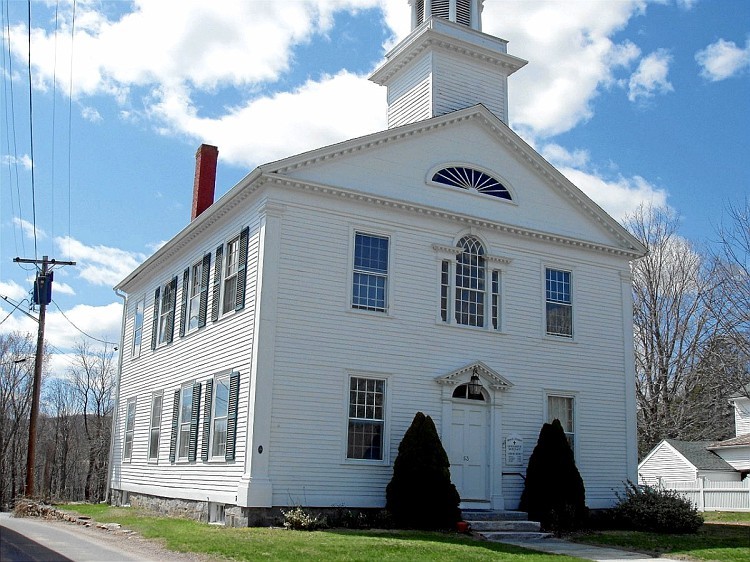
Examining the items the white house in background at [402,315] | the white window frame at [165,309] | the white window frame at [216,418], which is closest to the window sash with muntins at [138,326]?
the white window frame at [165,309]

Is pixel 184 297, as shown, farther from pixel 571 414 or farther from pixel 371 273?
pixel 571 414

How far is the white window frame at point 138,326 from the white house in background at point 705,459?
78.2 ft

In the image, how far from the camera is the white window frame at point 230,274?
67.9 feet

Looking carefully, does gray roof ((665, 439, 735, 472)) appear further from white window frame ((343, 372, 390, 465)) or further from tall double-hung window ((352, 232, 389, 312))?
tall double-hung window ((352, 232, 389, 312))

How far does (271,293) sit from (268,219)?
5.52ft

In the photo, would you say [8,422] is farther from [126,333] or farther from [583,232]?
[583,232]

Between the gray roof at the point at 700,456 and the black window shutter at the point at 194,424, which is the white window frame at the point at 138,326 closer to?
the black window shutter at the point at 194,424

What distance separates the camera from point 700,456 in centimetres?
3969

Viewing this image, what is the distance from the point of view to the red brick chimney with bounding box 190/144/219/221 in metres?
27.5

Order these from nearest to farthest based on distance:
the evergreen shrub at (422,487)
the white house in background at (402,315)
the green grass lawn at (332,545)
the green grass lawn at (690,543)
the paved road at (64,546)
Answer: the paved road at (64,546), the green grass lawn at (332,545), the green grass lawn at (690,543), the evergreen shrub at (422,487), the white house in background at (402,315)

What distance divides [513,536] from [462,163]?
30.9 ft

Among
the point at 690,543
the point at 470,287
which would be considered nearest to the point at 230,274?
the point at 470,287

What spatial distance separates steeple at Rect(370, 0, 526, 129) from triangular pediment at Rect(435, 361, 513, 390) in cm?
723

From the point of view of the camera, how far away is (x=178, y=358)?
79.2ft
